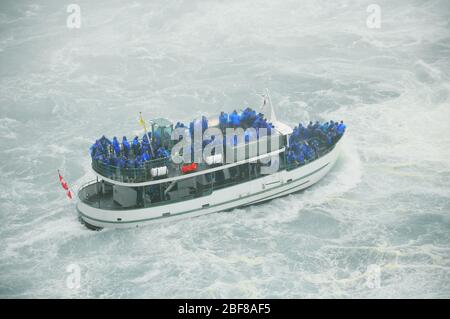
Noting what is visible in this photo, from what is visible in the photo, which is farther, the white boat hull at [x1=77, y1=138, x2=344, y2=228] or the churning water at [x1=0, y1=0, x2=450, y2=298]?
the white boat hull at [x1=77, y1=138, x2=344, y2=228]

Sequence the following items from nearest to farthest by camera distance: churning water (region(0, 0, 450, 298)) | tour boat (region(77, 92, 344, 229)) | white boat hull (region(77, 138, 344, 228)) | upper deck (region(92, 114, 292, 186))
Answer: churning water (region(0, 0, 450, 298))
upper deck (region(92, 114, 292, 186))
tour boat (region(77, 92, 344, 229))
white boat hull (region(77, 138, 344, 228))

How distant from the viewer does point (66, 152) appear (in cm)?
3759

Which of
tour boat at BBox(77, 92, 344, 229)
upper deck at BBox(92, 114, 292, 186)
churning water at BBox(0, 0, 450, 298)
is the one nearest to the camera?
churning water at BBox(0, 0, 450, 298)

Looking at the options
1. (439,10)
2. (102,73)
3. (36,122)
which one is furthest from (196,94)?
(439,10)

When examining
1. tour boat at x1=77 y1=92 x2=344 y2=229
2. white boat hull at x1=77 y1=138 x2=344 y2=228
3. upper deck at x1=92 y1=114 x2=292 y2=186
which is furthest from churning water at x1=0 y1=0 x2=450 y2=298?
upper deck at x1=92 y1=114 x2=292 y2=186

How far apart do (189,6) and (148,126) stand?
21066 mm

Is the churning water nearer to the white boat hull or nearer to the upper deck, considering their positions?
the white boat hull

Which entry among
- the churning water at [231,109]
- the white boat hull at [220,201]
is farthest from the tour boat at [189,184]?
the churning water at [231,109]

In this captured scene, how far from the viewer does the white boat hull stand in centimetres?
2956

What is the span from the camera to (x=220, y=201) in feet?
101

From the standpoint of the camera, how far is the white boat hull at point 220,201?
29562mm

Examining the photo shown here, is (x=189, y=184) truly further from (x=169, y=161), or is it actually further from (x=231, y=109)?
(x=231, y=109)

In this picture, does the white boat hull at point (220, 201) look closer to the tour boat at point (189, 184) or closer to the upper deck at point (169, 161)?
the tour boat at point (189, 184)

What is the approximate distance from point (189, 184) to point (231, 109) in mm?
12397
